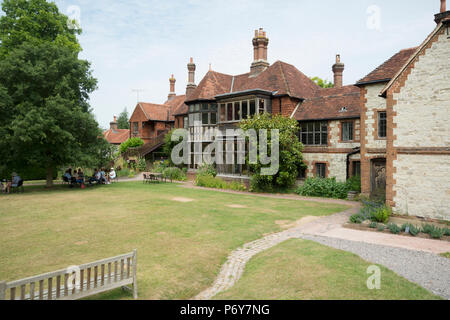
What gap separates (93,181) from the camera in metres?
25.0

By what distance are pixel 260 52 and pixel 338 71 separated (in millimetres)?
7967

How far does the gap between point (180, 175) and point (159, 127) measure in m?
15.0

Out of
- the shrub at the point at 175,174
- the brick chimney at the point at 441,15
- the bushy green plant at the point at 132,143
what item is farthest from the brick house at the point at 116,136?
the brick chimney at the point at 441,15

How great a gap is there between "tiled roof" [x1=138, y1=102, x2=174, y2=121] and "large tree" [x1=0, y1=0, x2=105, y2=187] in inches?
760

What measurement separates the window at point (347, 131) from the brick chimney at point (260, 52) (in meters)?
12.2

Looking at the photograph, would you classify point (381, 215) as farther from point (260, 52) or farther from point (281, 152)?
point (260, 52)

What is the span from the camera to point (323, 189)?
20.1m

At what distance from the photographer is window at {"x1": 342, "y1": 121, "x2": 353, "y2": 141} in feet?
67.4

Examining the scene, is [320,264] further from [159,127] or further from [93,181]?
[159,127]

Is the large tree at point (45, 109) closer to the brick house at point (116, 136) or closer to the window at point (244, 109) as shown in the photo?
the window at point (244, 109)

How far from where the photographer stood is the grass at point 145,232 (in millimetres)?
6961

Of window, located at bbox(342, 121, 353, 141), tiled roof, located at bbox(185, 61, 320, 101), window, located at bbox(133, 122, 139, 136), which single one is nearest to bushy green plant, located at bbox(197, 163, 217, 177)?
tiled roof, located at bbox(185, 61, 320, 101)

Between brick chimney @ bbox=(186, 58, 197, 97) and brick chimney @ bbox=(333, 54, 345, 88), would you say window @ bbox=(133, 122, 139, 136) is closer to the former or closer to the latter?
brick chimney @ bbox=(186, 58, 197, 97)

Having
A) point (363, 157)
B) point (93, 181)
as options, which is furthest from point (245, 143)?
point (93, 181)
